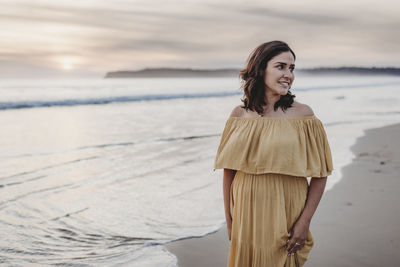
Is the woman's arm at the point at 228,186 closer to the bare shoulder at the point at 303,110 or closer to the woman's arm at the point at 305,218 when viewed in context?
the woman's arm at the point at 305,218

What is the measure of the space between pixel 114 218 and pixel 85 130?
8.39m

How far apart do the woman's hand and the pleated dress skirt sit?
0.09 feet

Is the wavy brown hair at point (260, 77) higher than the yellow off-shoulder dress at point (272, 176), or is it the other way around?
the wavy brown hair at point (260, 77)

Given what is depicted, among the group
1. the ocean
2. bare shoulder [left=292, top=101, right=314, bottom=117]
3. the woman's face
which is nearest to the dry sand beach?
the ocean

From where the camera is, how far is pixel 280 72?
7.89 ft

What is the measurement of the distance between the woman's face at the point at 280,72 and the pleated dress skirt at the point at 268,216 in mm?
520

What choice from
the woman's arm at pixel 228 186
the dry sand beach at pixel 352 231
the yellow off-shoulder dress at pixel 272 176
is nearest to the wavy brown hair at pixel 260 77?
the yellow off-shoulder dress at pixel 272 176

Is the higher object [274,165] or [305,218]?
[274,165]

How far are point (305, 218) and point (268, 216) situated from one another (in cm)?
22

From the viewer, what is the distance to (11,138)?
11.3 meters

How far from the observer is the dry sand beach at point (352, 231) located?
3.86 m

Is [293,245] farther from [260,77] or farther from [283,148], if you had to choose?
[260,77]

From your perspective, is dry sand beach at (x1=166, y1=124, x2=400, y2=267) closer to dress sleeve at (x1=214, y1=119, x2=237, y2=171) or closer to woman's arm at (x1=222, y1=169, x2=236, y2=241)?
woman's arm at (x1=222, y1=169, x2=236, y2=241)

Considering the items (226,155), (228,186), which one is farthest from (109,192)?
(226,155)
